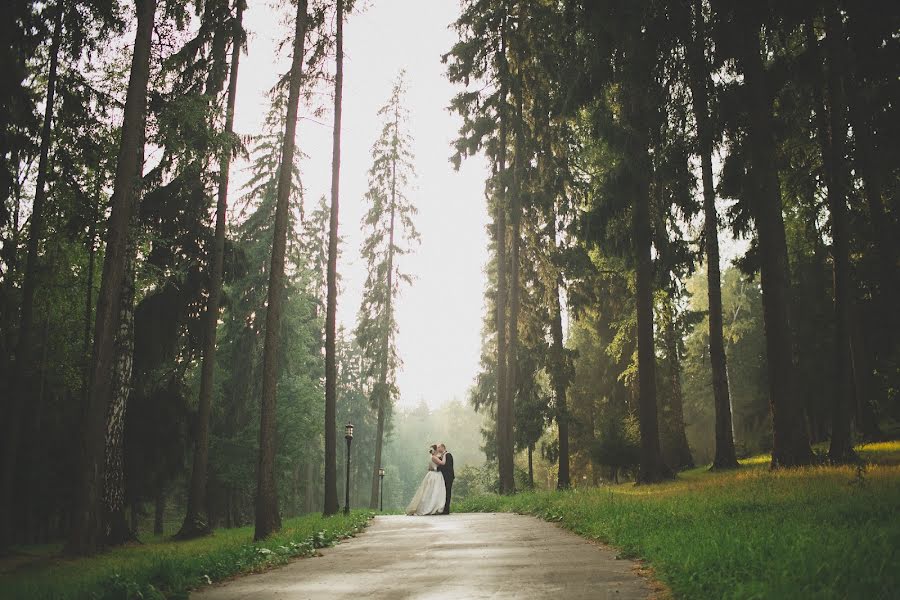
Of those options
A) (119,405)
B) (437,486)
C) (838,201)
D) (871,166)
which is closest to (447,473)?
(437,486)

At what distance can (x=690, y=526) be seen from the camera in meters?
7.32

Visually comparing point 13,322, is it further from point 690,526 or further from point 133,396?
point 690,526

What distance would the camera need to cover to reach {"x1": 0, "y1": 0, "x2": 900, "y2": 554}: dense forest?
12.1 m

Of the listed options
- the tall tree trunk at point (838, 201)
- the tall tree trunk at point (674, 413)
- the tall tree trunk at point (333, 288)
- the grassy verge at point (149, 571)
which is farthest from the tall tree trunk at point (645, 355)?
the tall tree trunk at point (333, 288)

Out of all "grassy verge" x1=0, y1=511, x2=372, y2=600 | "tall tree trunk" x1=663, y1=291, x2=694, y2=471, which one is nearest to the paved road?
"grassy verge" x1=0, y1=511, x2=372, y2=600

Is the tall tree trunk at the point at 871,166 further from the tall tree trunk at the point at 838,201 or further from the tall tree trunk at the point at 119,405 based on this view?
the tall tree trunk at the point at 119,405

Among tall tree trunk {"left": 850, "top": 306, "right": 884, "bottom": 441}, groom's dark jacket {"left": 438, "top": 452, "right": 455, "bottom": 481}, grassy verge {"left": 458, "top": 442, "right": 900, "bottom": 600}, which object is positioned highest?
tall tree trunk {"left": 850, "top": 306, "right": 884, "bottom": 441}

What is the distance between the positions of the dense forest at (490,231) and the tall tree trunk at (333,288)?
10 centimetres

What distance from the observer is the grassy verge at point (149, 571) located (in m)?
6.05

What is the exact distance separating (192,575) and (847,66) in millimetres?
16695

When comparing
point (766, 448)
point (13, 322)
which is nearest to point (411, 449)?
point (766, 448)

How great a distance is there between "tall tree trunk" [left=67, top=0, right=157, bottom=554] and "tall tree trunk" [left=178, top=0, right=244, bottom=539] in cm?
573

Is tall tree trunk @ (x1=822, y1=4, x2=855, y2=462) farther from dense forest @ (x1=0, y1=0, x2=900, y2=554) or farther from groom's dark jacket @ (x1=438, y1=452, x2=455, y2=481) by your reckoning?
groom's dark jacket @ (x1=438, y1=452, x2=455, y2=481)

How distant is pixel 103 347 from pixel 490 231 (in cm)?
1778
